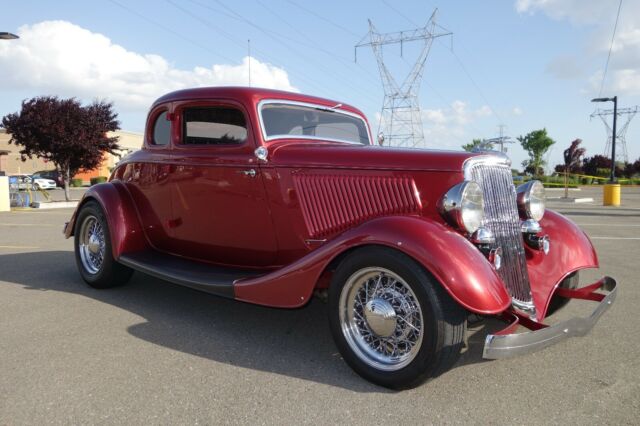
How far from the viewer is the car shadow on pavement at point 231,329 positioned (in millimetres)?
2986

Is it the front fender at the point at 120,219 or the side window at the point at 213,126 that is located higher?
the side window at the point at 213,126

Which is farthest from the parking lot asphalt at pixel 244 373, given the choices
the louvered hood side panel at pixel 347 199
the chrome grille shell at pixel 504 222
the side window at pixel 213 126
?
the side window at pixel 213 126

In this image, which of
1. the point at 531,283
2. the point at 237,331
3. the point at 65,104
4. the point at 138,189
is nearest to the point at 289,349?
the point at 237,331

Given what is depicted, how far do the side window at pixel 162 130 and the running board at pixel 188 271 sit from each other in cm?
104

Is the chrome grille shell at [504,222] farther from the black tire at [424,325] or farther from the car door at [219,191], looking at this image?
the car door at [219,191]

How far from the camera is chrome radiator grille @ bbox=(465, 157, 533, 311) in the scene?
3.03 meters

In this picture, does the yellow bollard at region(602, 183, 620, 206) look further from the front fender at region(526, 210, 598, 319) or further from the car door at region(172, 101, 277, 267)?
the car door at region(172, 101, 277, 267)

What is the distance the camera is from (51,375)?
2.80m

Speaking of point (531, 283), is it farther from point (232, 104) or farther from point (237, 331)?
point (232, 104)

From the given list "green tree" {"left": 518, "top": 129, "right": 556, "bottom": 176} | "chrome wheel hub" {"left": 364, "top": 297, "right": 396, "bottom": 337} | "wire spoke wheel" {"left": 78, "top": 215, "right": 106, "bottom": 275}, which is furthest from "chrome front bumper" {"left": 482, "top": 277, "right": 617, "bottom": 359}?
"green tree" {"left": 518, "top": 129, "right": 556, "bottom": 176}

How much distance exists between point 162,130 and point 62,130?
1425cm

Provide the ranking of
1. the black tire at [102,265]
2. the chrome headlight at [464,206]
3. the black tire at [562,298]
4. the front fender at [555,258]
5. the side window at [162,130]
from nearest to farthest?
the chrome headlight at [464,206] → the front fender at [555,258] → the black tire at [562,298] → the side window at [162,130] → the black tire at [102,265]

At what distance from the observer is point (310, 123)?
4.20 m

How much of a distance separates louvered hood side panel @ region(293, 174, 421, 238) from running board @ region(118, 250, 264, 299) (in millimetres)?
624
